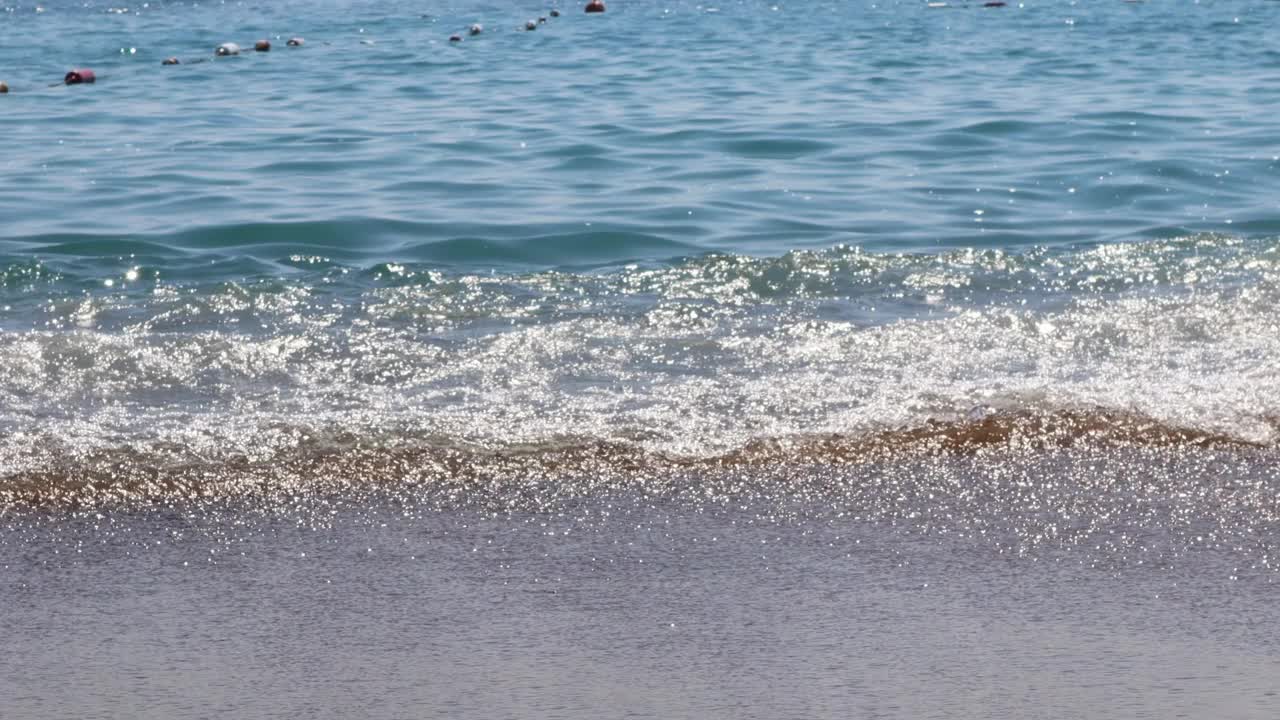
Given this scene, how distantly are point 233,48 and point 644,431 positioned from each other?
15.6 metres

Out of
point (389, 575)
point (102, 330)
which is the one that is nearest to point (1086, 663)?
point (389, 575)

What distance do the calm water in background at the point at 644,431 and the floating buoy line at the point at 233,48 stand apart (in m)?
5.42

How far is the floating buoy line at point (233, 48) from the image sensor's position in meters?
15.8

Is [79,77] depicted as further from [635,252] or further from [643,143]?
[635,252]

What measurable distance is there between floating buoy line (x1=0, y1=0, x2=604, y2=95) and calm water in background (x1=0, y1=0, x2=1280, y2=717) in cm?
542

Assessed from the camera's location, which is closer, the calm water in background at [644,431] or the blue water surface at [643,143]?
the calm water in background at [644,431]

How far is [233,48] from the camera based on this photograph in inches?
748

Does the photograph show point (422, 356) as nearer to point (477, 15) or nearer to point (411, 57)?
point (411, 57)

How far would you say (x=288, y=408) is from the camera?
4.75 m

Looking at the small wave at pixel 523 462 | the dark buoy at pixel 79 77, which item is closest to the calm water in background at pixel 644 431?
the small wave at pixel 523 462

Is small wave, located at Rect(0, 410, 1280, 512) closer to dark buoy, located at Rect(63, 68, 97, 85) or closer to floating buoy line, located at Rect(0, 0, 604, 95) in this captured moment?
floating buoy line, located at Rect(0, 0, 604, 95)

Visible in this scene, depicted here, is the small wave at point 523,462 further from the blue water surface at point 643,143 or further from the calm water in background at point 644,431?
the blue water surface at point 643,143

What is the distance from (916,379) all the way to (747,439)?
81 cm

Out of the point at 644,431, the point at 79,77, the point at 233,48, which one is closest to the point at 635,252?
the point at 644,431
